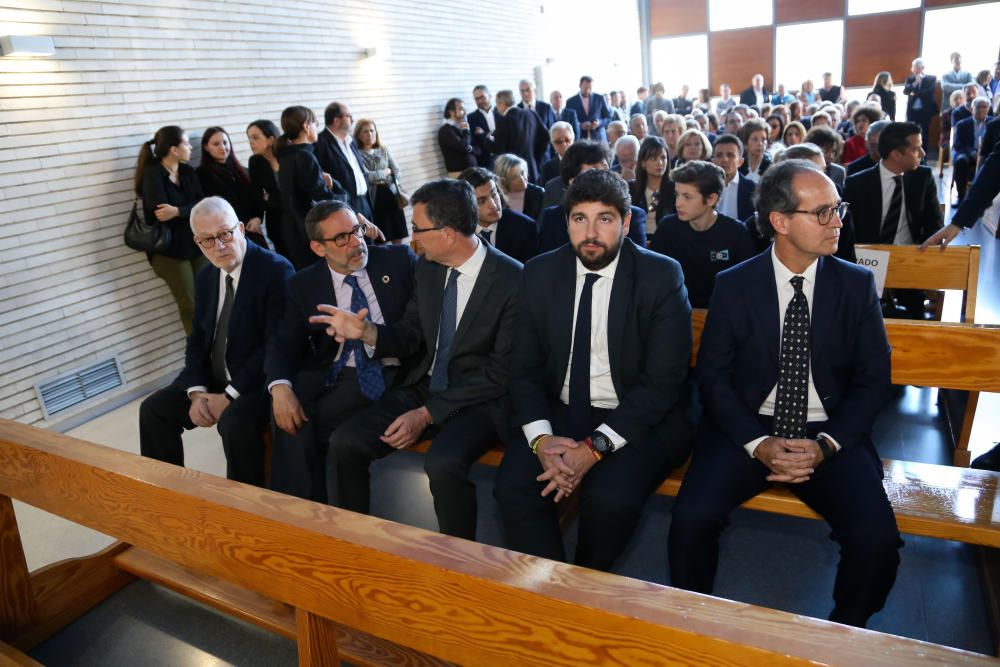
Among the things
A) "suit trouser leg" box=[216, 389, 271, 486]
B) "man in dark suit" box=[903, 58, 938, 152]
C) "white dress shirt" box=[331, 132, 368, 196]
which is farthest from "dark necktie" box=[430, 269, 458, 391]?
"man in dark suit" box=[903, 58, 938, 152]

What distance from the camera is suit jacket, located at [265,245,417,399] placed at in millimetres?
3000

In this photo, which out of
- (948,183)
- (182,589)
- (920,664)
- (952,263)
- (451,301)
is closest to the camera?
(920,664)

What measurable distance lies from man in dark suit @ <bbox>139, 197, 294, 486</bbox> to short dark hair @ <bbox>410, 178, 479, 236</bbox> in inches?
34.6

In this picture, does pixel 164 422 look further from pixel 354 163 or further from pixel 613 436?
pixel 354 163

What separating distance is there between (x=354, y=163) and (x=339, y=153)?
7.7 inches

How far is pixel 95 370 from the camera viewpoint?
4.74m

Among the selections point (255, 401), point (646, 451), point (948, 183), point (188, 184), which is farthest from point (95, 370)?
point (948, 183)

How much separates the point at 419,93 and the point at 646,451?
716cm

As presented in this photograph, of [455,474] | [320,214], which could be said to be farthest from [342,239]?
[455,474]

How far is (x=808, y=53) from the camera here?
1523cm

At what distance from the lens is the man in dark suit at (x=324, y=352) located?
288cm

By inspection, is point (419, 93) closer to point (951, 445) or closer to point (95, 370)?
point (95, 370)

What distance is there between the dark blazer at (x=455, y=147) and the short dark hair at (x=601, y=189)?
6.46 m

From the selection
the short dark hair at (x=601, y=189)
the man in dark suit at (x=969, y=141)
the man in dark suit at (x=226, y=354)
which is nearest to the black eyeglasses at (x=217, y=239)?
the man in dark suit at (x=226, y=354)
